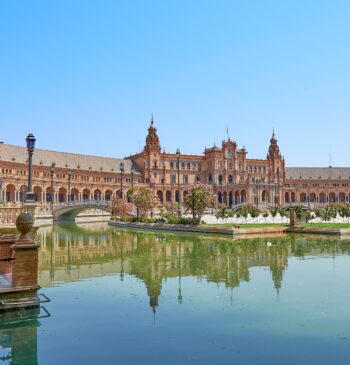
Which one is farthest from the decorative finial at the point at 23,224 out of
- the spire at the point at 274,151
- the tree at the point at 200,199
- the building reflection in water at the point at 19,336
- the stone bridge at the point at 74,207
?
the spire at the point at 274,151

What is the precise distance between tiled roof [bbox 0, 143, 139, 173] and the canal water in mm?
73115

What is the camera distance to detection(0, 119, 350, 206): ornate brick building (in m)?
91.7

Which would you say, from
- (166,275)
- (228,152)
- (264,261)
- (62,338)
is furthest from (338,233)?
(228,152)

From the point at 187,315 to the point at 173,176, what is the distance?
3996 inches

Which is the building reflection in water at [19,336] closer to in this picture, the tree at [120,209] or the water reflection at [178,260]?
the water reflection at [178,260]

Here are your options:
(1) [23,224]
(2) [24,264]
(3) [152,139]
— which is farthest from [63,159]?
(2) [24,264]

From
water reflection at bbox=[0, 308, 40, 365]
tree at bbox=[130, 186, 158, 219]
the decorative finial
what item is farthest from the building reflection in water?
tree at bbox=[130, 186, 158, 219]

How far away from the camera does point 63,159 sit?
10088cm

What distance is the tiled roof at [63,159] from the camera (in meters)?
89.8

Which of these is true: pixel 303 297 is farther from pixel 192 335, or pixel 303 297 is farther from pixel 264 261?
pixel 264 261

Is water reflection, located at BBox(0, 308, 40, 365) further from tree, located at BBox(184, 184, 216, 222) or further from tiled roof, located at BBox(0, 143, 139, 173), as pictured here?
tiled roof, located at BBox(0, 143, 139, 173)

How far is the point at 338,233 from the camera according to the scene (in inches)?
1542

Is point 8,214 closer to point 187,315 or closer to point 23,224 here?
point 23,224

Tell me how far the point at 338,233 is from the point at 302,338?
30949 mm
